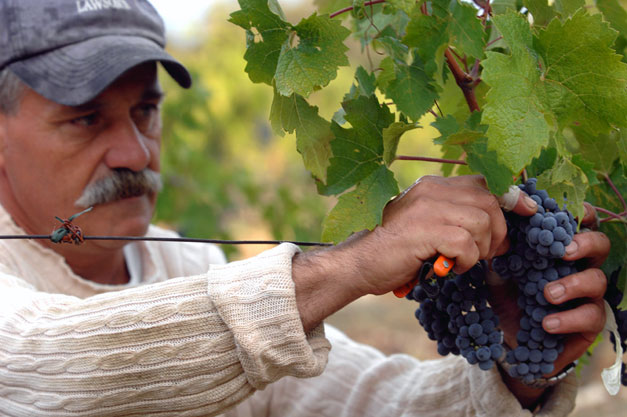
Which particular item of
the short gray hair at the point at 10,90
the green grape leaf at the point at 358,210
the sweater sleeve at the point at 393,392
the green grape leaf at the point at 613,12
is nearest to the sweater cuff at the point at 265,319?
the green grape leaf at the point at 358,210

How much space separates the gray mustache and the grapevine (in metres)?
0.86

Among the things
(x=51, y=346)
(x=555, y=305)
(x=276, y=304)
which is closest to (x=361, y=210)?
(x=276, y=304)

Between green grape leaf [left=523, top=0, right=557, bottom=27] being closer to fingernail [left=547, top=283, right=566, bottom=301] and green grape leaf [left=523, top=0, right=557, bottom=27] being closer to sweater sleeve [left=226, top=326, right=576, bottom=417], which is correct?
fingernail [left=547, top=283, right=566, bottom=301]

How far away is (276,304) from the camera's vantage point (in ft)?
4.26

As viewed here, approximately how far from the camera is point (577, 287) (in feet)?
4.58

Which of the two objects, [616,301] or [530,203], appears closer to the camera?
[530,203]

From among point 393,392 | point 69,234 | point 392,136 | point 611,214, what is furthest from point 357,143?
point 393,392

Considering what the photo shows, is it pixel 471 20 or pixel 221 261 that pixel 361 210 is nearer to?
pixel 471 20

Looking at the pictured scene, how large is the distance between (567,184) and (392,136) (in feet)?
1.25

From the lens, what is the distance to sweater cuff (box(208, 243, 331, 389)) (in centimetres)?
129

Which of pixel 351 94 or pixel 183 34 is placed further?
pixel 183 34

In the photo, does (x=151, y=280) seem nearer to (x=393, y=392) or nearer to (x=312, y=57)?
(x=393, y=392)

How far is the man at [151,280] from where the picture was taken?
1.32 m

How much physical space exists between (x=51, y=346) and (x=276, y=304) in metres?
0.51
